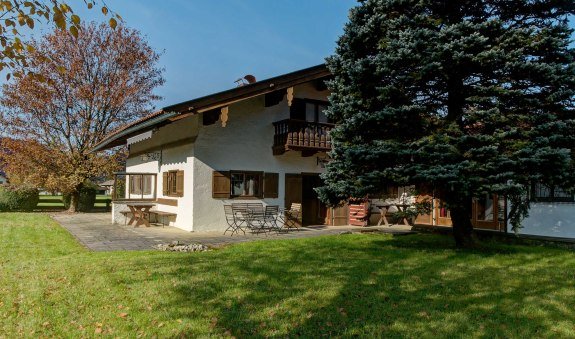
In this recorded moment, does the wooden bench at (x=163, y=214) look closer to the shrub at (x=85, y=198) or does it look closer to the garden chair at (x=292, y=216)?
the garden chair at (x=292, y=216)

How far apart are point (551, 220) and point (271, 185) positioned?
27.7ft

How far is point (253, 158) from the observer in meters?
13.9

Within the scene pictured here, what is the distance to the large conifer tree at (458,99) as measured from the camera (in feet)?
25.8

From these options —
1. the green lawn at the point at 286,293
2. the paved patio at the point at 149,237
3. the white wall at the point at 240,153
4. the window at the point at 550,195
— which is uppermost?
the white wall at the point at 240,153

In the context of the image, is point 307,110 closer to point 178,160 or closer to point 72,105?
point 178,160

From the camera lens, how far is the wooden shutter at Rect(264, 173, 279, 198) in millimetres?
14047

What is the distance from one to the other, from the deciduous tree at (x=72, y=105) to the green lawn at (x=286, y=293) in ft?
49.2

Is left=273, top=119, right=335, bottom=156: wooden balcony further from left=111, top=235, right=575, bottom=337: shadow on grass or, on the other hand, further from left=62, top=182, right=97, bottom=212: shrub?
left=62, top=182, right=97, bottom=212: shrub

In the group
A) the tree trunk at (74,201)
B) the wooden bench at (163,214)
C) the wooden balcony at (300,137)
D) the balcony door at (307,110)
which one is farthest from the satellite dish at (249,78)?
the tree trunk at (74,201)

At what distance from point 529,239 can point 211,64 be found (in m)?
12.0

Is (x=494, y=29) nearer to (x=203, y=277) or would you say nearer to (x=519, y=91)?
(x=519, y=91)

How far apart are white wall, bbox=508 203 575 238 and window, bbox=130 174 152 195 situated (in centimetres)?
1375

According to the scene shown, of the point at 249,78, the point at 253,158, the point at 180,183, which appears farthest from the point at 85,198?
the point at 253,158

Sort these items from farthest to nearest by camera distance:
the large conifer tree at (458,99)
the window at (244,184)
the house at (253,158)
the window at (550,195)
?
the window at (244,184) < the house at (253,158) < the window at (550,195) < the large conifer tree at (458,99)
